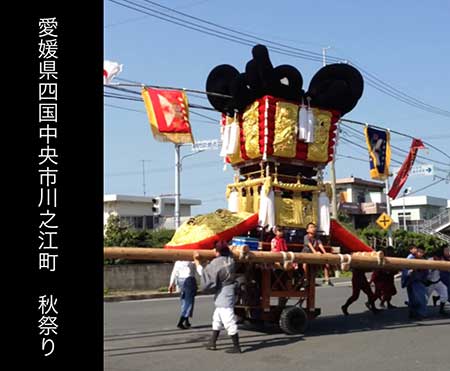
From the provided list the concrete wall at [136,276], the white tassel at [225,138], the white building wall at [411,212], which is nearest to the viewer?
the white tassel at [225,138]

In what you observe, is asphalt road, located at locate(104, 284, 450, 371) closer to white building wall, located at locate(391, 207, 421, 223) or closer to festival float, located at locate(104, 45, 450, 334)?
festival float, located at locate(104, 45, 450, 334)

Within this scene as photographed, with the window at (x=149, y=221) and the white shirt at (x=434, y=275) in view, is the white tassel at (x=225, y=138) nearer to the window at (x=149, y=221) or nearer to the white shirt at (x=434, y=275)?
the white shirt at (x=434, y=275)

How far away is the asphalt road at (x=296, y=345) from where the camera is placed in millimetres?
8266

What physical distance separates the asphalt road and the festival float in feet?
2.62

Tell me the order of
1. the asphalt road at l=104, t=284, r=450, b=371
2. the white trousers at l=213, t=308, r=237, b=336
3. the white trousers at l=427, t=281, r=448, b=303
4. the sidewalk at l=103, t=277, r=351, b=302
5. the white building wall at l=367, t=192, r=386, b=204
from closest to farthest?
1. the asphalt road at l=104, t=284, r=450, b=371
2. the white trousers at l=213, t=308, r=237, b=336
3. the white trousers at l=427, t=281, r=448, b=303
4. the sidewalk at l=103, t=277, r=351, b=302
5. the white building wall at l=367, t=192, r=386, b=204

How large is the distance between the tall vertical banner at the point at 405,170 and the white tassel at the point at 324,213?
379 inches

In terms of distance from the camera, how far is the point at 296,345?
974 cm

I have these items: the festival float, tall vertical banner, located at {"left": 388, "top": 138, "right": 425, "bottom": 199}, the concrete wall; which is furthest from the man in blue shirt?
the concrete wall

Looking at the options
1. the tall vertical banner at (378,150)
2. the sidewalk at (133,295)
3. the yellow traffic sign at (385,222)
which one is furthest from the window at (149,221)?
the tall vertical banner at (378,150)

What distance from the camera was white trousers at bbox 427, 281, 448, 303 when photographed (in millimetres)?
13984

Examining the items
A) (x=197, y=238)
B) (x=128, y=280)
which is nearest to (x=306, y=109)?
(x=197, y=238)

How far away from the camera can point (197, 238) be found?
1048 centimetres

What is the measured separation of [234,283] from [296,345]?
1.53 metres

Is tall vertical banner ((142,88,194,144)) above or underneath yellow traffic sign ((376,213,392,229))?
above
